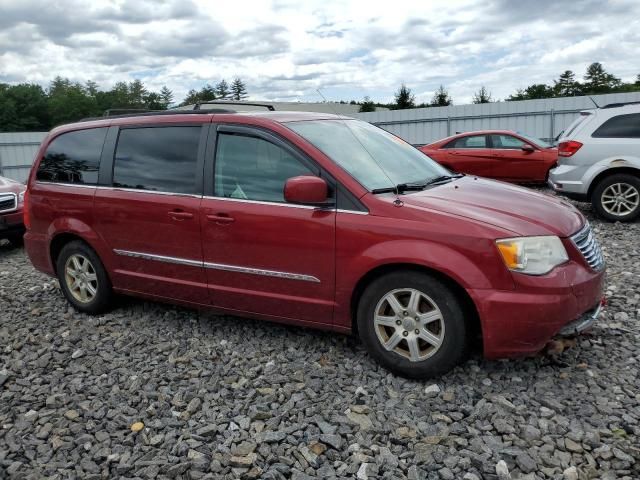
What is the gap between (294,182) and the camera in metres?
3.68

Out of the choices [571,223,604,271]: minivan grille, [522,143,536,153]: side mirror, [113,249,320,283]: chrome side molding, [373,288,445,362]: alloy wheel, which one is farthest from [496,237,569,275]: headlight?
[522,143,536,153]: side mirror

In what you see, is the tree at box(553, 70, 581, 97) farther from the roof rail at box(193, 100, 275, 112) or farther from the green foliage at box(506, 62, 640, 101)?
the roof rail at box(193, 100, 275, 112)

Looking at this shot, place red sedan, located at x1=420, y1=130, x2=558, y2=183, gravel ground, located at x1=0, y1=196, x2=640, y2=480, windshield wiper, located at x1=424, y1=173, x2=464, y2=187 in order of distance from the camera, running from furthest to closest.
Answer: red sedan, located at x1=420, y1=130, x2=558, y2=183 → windshield wiper, located at x1=424, y1=173, x2=464, y2=187 → gravel ground, located at x1=0, y1=196, x2=640, y2=480

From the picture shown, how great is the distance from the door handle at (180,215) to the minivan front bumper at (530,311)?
212 centimetres

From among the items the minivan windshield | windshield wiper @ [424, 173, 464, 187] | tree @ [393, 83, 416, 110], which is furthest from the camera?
tree @ [393, 83, 416, 110]

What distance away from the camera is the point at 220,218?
415 cm

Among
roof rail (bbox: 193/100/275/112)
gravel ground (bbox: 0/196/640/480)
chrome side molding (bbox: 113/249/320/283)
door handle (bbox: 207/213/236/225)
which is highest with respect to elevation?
roof rail (bbox: 193/100/275/112)

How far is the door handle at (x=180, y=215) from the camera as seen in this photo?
14.1 feet

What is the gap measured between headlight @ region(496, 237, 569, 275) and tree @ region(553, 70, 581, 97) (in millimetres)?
67783

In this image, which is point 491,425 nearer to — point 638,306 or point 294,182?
point 294,182

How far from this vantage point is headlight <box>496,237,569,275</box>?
10.9ft

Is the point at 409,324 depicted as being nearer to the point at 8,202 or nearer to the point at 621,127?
the point at 621,127

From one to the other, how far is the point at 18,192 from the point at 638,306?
8.57 m

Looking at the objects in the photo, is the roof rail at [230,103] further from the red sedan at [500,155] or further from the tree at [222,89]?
the tree at [222,89]
